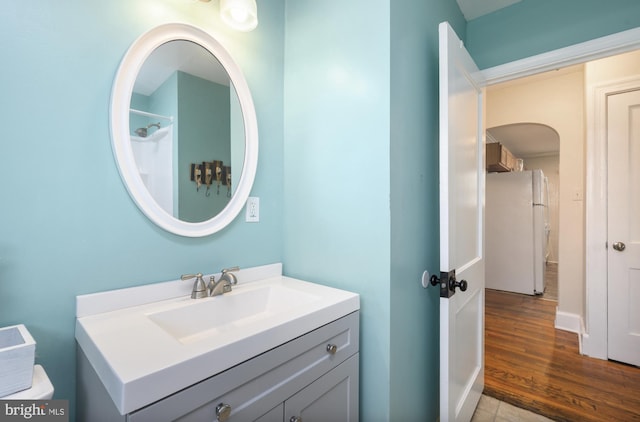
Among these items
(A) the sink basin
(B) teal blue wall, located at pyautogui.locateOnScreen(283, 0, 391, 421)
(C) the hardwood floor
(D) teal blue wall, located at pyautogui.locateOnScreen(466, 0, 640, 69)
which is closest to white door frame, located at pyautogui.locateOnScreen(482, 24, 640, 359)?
(C) the hardwood floor

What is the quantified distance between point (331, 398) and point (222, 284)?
0.59 m

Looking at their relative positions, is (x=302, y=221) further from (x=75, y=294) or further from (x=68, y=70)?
(x=68, y=70)

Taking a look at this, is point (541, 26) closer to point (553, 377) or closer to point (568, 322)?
point (553, 377)

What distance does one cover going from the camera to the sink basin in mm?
995

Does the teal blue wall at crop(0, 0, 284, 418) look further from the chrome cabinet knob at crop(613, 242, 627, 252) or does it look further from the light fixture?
the chrome cabinet knob at crop(613, 242, 627, 252)

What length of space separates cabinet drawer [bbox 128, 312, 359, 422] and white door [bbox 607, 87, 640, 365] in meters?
2.44

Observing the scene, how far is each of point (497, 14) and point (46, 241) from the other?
258 centimetres

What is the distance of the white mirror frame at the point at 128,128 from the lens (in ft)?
3.21

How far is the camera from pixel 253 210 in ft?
4.58

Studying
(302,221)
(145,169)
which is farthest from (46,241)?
(302,221)

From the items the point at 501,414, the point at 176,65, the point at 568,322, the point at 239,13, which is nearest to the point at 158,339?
the point at 176,65

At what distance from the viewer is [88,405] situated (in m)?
0.80

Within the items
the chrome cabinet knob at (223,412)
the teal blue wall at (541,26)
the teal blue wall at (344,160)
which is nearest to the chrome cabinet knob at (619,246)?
the teal blue wall at (541,26)

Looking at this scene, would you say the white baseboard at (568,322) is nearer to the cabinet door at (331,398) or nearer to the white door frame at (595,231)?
the white door frame at (595,231)
